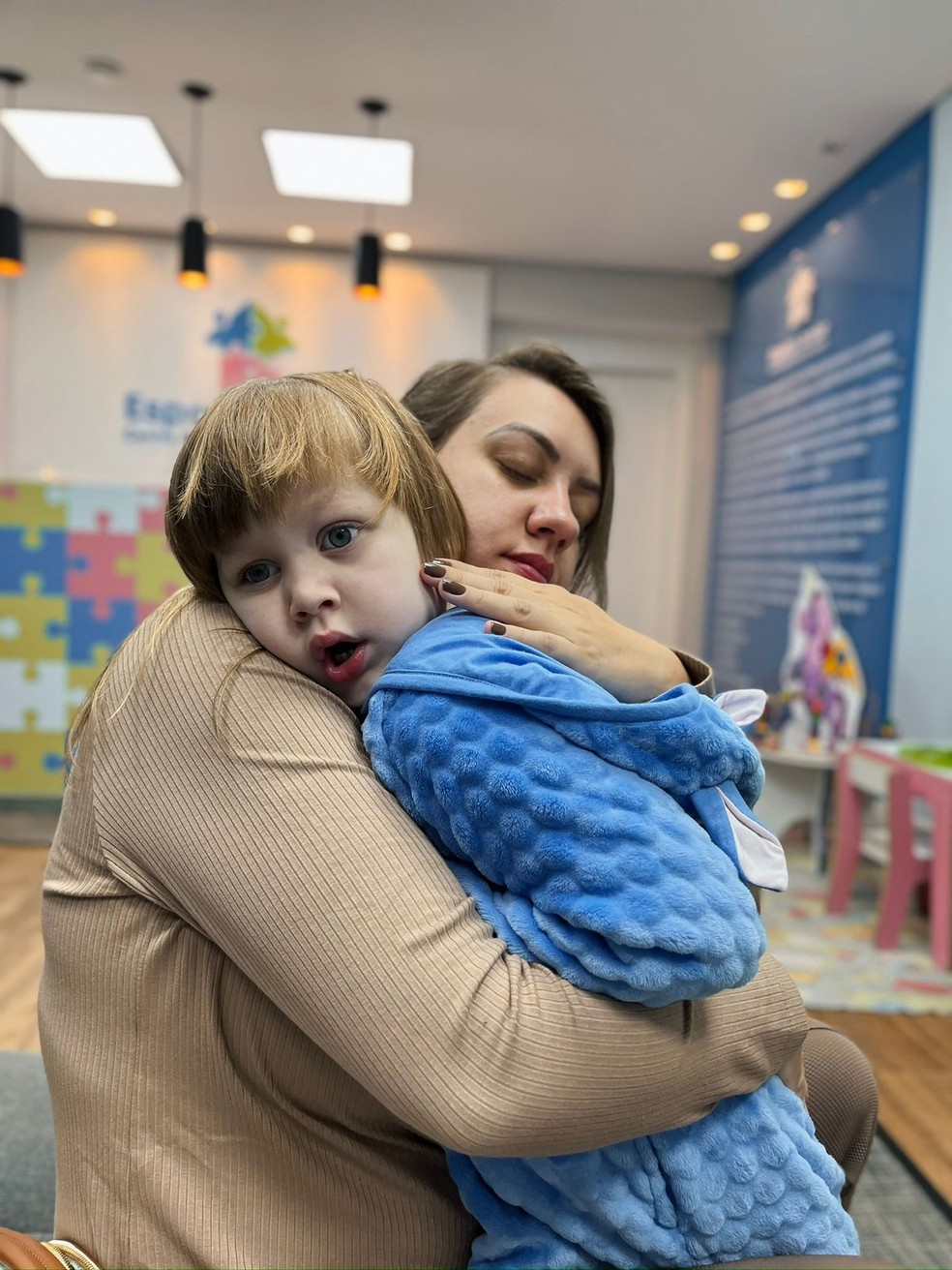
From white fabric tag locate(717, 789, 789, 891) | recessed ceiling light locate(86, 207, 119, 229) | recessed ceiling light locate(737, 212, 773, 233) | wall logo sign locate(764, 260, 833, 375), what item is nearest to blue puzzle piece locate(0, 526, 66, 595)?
recessed ceiling light locate(86, 207, 119, 229)

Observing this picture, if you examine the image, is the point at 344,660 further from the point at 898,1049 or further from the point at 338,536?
the point at 898,1049

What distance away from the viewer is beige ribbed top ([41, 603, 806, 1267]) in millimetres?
665

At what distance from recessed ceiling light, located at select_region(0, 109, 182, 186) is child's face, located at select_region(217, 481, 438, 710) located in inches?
197

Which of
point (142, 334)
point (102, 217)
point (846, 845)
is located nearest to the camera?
point (846, 845)

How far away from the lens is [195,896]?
2.32 ft

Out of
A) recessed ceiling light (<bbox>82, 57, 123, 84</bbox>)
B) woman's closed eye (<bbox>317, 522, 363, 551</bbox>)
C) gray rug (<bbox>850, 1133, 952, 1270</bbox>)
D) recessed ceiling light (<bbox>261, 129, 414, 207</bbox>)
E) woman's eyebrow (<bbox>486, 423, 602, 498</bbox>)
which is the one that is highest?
recessed ceiling light (<bbox>82, 57, 123, 84</bbox>)

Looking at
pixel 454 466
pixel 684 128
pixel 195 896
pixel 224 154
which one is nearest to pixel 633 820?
pixel 195 896

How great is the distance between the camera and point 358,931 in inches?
26.1

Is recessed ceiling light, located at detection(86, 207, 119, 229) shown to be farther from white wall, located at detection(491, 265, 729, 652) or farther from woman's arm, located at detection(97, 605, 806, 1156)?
woman's arm, located at detection(97, 605, 806, 1156)

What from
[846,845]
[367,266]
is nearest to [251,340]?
[367,266]

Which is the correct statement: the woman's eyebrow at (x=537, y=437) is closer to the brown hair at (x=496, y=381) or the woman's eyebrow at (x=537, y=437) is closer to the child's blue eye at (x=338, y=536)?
the brown hair at (x=496, y=381)

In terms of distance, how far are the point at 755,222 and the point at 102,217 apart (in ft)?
13.4

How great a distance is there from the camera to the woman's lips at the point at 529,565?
1.19 meters

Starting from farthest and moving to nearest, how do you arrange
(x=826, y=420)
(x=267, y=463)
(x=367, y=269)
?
(x=367, y=269) < (x=826, y=420) < (x=267, y=463)
